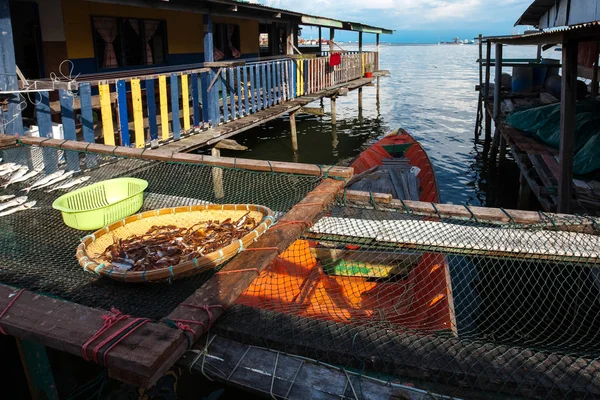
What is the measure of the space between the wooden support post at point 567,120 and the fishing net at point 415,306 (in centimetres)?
124

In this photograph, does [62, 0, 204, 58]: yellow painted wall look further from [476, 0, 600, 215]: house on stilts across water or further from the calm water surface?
[476, 0, 600, 215]: house on stilts across water

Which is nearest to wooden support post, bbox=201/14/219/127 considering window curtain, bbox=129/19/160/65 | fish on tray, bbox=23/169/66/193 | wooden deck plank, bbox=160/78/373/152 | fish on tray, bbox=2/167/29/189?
wooden deck plank, bbox=160/78/373/152

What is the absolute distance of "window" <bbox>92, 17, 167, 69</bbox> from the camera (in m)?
10.9

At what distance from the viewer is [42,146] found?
6047 millimetres

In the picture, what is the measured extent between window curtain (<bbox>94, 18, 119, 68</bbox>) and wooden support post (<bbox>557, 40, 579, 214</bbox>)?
893cm

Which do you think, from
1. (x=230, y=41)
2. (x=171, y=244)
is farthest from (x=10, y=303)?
(x=230, y=41)

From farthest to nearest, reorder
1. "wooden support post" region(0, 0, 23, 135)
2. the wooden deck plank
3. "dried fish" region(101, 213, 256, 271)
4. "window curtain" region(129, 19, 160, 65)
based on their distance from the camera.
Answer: "window curtain" region(129, 19, 160, 65), the wooden deck plank, "wooden support post" region(0, 0, 23, 135), "dried fish" region(101, 213, 256, 271)

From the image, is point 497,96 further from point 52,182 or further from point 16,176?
point 16,176

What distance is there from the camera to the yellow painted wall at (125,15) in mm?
10102

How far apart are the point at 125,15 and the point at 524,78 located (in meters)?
12.0

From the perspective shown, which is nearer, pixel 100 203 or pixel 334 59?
pixel 100 203

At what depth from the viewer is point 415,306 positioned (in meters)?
5.28

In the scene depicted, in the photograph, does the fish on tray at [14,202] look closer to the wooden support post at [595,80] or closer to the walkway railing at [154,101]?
the walkway railing at [154,101]

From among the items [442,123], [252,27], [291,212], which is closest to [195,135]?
[291,212]
